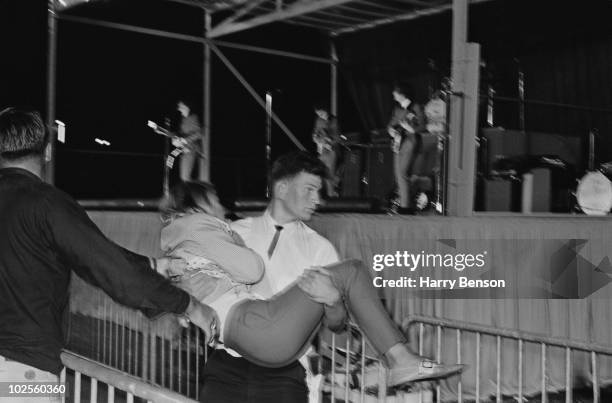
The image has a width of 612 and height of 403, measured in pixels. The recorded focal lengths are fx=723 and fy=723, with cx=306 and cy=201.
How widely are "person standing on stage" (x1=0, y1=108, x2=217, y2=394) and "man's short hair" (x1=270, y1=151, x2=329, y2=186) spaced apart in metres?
0.88

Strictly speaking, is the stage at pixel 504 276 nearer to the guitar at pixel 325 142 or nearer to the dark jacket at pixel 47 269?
the dark jacket at pixel 47 269

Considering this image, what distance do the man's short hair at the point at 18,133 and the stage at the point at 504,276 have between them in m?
3.19

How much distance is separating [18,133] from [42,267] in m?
0.44

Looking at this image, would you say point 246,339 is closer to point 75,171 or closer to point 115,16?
point 75,171

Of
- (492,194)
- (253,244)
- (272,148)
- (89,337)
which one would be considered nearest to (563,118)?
(272,148)

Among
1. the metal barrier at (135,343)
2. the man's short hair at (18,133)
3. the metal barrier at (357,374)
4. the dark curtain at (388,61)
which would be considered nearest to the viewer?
the man's short hair at (18,133)

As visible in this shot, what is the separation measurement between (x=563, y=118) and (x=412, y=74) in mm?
3329

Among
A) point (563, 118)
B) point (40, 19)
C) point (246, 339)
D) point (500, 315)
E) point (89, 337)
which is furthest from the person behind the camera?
point (563, 118)

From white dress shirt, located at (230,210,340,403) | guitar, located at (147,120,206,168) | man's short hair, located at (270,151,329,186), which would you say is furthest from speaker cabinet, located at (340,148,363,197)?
white dress shirt, located at (230,210,340,403)

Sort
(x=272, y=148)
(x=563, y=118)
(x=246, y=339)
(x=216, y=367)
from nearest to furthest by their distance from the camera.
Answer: (x=246, y=339) → (x=216, y=367) → (x=563, y=118) → (x=272, y=148)

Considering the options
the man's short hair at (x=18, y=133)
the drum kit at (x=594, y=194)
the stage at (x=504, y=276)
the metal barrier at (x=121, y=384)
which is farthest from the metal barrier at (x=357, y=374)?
the drum kit at (x=594, y=194)

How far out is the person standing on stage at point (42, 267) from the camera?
212 centimetres

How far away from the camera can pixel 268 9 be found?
42.5ft

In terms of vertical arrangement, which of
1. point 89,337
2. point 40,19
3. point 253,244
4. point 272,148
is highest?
point 40,19
